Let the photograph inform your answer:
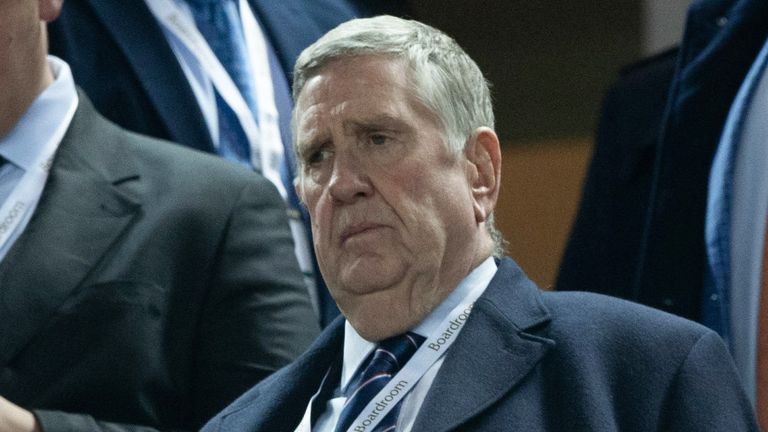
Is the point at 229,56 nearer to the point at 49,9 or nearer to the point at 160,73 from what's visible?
the point at 160,73

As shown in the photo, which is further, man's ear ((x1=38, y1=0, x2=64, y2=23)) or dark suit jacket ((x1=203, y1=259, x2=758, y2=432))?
man's ear ((x1=38, y1=0, x2=64, y2=23))

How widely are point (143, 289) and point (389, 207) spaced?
65 cm

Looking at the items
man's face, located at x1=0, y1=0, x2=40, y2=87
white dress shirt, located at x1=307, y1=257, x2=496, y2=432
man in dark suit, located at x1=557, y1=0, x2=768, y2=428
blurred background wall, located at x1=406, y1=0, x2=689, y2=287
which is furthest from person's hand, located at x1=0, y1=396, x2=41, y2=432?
blurred background wall, located at x1=406, y1=0, x2=689, y2=287

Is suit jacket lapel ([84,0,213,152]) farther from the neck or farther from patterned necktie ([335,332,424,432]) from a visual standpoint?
patterned necktie ([335,332,424,432])

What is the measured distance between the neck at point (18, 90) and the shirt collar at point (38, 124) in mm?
15

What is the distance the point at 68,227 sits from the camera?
150 inches

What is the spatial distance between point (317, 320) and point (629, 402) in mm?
1024

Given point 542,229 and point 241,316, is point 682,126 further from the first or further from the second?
point 542,229

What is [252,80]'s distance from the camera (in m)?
4.37

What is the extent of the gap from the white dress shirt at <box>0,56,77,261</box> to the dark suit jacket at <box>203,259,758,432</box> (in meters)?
1.04

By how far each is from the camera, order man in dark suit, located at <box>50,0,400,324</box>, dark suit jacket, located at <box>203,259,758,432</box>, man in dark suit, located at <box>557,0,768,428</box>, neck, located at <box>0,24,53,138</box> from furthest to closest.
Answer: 1. man in dark suit, located at <box>50,0,400,324</box>
2. neck, located at <box>0,24,53,138</box>
3. man in dark suit, located at <box>557,0,768,428</box>
4. dark suit jacket, located at <box>203,259,758,432</box>

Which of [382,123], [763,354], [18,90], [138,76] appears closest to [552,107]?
[138,76]

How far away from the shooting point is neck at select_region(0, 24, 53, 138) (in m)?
3.95

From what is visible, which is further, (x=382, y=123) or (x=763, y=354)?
(x=763, y=354)
